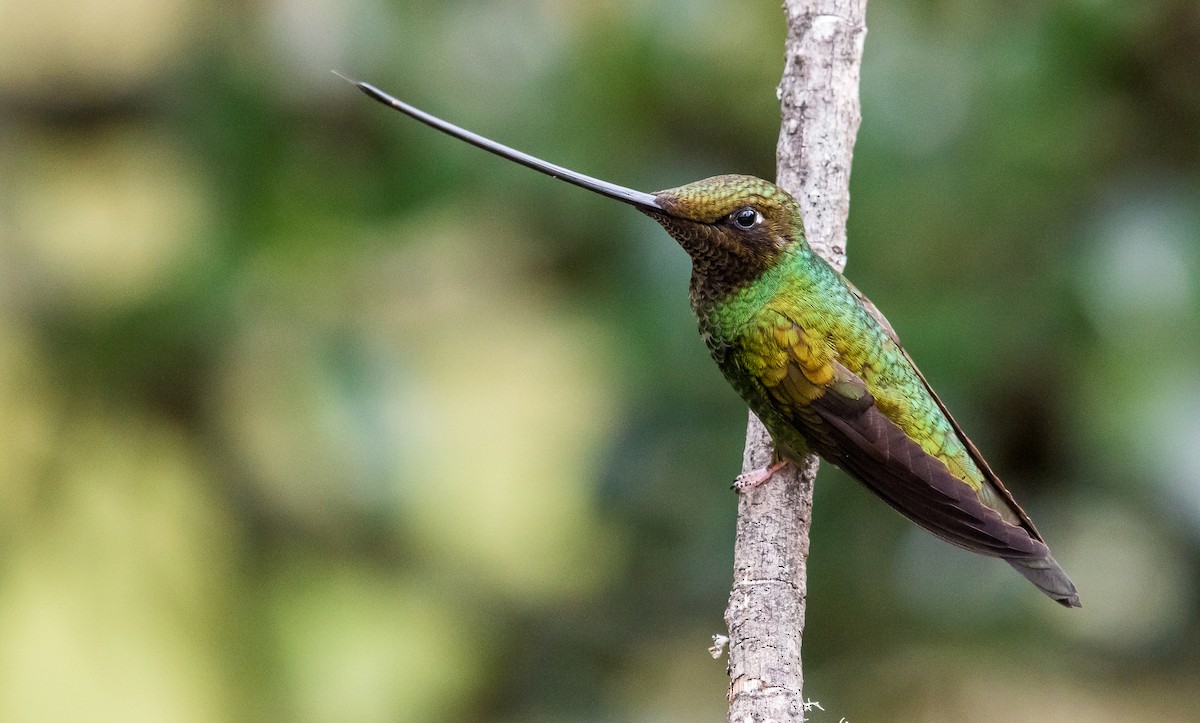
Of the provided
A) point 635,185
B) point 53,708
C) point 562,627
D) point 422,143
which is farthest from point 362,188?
point 53,708

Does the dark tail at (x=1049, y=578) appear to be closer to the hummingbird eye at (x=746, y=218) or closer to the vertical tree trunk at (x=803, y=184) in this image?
the vertical tree trunk at (x=803, y=184)

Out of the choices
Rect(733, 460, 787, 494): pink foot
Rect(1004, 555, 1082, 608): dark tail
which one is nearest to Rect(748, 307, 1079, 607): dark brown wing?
Rect(1004, 555, 1082, 608): dark tail

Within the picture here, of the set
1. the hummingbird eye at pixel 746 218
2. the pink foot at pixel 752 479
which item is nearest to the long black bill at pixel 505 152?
the hummingbird eye at pixel 746 218

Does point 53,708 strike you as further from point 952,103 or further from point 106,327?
point 952,103

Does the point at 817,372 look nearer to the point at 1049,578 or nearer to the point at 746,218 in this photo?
the point at 746,218

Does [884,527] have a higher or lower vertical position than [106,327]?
lower

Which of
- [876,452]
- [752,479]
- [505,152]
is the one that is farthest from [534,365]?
[505,152]
